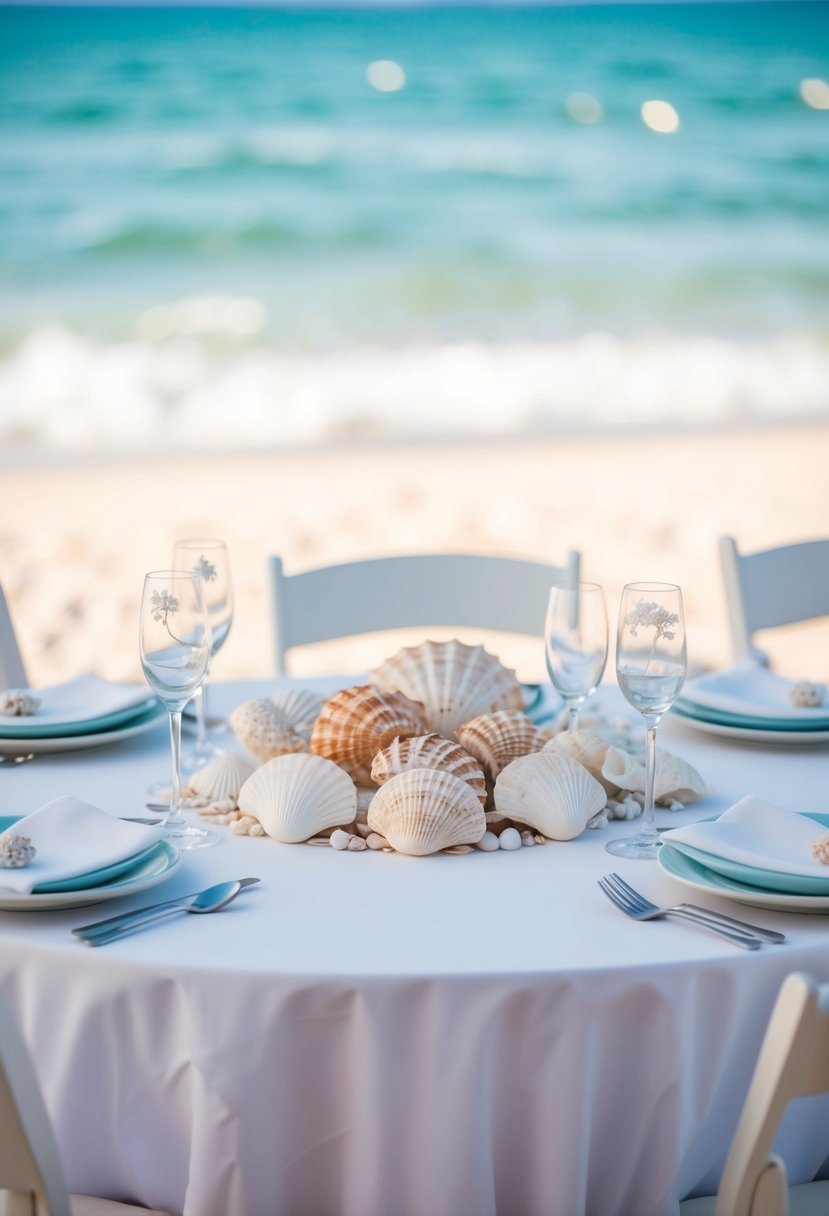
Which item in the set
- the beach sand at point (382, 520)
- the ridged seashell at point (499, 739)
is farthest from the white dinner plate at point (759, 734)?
the beach sand at point (382, 520)

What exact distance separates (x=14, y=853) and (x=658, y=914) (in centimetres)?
52

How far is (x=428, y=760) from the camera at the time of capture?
3.74ft

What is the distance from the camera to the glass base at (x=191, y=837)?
3.85 feet

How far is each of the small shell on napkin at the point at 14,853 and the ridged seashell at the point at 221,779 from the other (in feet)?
0.80

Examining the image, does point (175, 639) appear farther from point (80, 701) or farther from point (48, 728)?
point (80, 701)

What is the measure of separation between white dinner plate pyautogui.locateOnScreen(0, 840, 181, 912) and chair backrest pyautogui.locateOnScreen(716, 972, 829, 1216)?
1.58 feet

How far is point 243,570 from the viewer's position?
16.7 ft

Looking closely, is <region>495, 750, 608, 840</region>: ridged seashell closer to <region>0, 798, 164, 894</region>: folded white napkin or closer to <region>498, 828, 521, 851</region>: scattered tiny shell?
<region>498, 828, 521, 851</region>: scattered tiny shell

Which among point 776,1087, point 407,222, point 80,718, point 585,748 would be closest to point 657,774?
point 585,748

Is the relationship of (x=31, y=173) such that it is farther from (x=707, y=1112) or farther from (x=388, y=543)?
(x=707, y=1112)

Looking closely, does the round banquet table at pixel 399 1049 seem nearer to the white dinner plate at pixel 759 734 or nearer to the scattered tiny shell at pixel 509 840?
the scattered tiny shell at pixel 509 840

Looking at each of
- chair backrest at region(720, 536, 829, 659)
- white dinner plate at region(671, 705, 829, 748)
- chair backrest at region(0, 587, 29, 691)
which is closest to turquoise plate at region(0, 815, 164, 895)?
white dinner plate at region(671, 705, 829, 748)

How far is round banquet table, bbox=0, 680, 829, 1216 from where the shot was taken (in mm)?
918

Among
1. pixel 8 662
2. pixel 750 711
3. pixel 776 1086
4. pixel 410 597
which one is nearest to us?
pixel 776 1086
